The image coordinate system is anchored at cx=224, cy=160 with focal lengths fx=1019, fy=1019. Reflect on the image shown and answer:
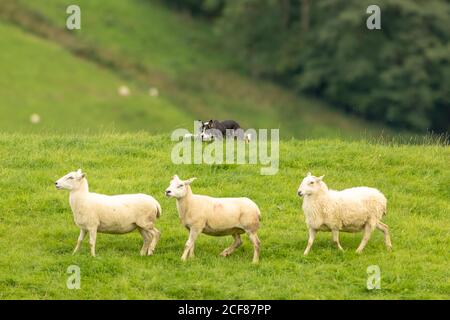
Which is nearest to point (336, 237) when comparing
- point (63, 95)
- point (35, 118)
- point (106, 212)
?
point (106, 212)

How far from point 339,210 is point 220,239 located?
248 cm

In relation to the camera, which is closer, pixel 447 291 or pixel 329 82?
pixel 447 291

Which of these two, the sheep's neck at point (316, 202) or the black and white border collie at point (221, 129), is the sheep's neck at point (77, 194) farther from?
the black and white border collie at point (221, 129)

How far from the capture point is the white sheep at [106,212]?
17359 millimetres

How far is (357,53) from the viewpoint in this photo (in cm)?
7156

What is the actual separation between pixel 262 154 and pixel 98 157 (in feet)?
12.5

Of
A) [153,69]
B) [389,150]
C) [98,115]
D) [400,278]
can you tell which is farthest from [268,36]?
[400,278]

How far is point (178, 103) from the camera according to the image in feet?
195

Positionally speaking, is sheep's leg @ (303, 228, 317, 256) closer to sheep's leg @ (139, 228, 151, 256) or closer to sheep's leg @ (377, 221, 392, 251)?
sheep's leg @ (377, 221, 392, 251)

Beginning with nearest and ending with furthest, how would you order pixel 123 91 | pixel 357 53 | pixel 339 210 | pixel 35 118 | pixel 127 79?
pixel 339 210, pixel 35 118, pixel 123 91, pixel 127 79, pixel 357 53

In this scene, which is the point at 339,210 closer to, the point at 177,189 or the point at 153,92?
the point at 177,189

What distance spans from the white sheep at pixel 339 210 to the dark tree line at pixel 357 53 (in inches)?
1892

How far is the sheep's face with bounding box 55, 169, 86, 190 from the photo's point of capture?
1748 cm

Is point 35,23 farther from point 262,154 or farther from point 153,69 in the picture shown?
point 262,154
